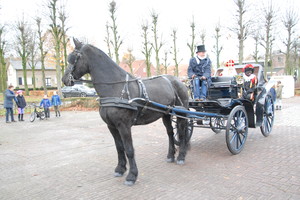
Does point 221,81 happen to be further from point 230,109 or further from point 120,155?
point 120,155

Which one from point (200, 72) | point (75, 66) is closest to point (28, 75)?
point (200, 72)

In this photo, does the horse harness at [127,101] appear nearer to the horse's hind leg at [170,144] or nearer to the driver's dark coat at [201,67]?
the horse's hind leg at [170,144]

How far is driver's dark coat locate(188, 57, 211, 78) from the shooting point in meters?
6.09

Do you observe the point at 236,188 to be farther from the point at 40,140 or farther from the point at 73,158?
the point at 40,140

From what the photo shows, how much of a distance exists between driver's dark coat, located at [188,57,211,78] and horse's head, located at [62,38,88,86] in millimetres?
2911

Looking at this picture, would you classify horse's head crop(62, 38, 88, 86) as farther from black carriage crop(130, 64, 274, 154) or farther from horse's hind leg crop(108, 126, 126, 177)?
black carriage crop(130, 64, 274, 154)

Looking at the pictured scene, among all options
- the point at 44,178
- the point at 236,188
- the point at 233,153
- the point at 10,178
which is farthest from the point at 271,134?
the point at 10,178

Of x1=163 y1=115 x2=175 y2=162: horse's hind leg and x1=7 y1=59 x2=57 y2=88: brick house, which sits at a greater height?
x1=7 y1=59 x2=57 y2=88: brick house

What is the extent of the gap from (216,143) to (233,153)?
132cm

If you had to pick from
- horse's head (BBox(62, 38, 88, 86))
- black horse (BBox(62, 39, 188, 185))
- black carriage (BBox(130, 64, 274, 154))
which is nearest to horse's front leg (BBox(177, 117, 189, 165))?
black carriage (BBox(130, 64, 274, 154))

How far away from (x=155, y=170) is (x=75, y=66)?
2561 mm

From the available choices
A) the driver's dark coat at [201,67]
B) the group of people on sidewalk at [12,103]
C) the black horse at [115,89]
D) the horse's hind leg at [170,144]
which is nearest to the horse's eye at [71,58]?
the black horse at [115,89]

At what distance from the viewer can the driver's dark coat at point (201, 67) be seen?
6091 millimetres

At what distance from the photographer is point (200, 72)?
6.17 m
